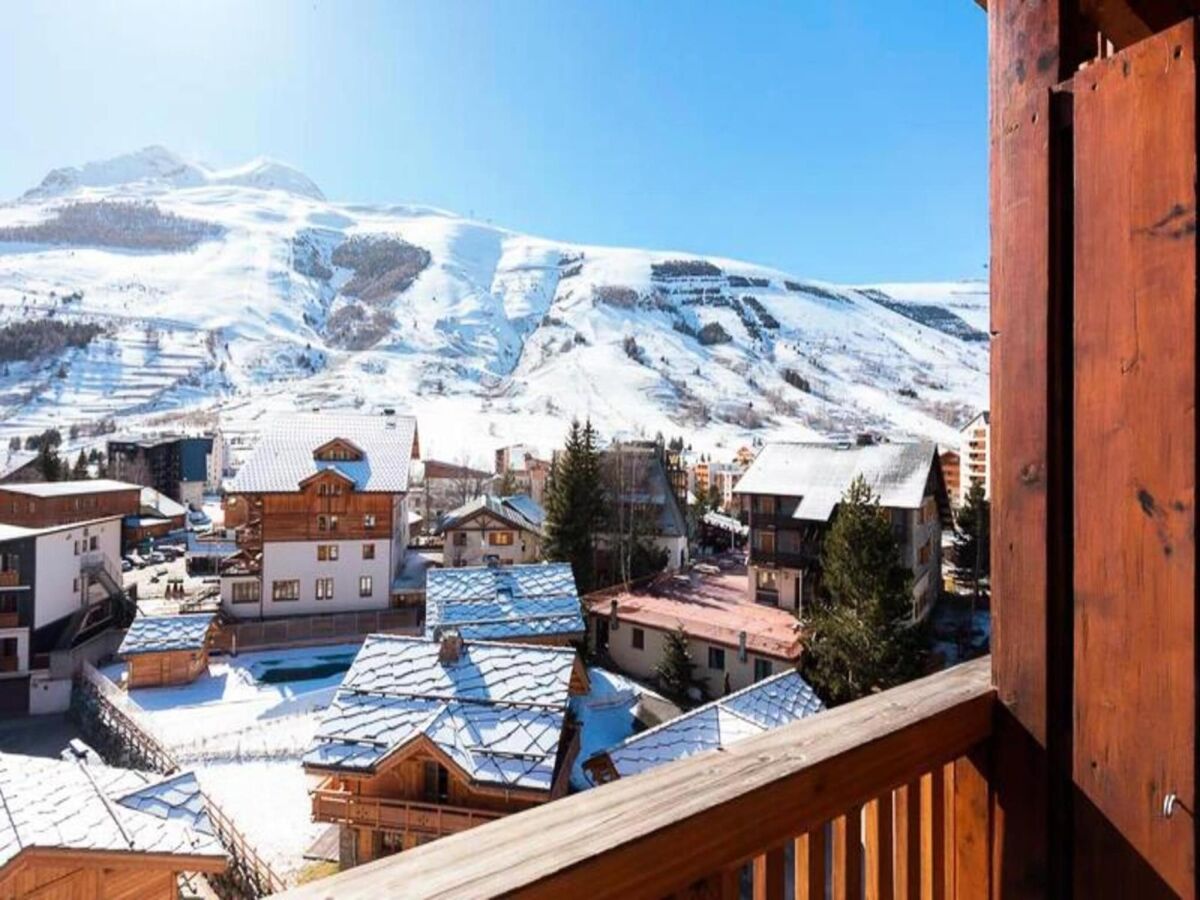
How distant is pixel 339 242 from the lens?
5448 inches

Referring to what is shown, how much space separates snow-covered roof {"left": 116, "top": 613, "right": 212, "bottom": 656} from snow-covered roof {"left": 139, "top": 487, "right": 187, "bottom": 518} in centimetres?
1715

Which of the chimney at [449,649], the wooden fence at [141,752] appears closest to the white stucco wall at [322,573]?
the wooden fence at [141,752]

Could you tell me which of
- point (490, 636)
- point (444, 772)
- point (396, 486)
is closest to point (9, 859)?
point (444, 772)

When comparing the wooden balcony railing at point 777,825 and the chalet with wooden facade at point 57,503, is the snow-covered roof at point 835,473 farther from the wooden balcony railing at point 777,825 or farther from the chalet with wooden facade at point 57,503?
the chalet with wooden facade at point 57,503

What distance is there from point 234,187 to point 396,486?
201282 millimetres

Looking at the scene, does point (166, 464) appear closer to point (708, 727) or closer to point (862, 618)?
point (708, 727)

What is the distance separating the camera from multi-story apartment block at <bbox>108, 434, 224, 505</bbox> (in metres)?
36.1

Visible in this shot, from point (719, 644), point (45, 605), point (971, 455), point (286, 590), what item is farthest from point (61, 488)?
point (971, 455)

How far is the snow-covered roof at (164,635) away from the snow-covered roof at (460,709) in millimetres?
7275

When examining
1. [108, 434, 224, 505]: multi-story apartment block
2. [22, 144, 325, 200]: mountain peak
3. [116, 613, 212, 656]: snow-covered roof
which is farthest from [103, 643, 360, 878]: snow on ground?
[22, 144, 325, 200]: mountain peak

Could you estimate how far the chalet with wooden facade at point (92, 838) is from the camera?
571cm

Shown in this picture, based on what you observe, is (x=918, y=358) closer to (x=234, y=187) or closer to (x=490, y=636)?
(x=490, y=636)

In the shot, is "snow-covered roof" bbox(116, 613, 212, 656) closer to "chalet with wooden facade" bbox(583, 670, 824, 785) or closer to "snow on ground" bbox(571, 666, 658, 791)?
"snow on ground" bbox(571, 666, 658, 791)

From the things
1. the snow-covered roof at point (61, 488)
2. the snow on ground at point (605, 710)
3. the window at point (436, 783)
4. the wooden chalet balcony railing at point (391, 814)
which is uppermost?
the snow-covered roof at point (61, 488)
